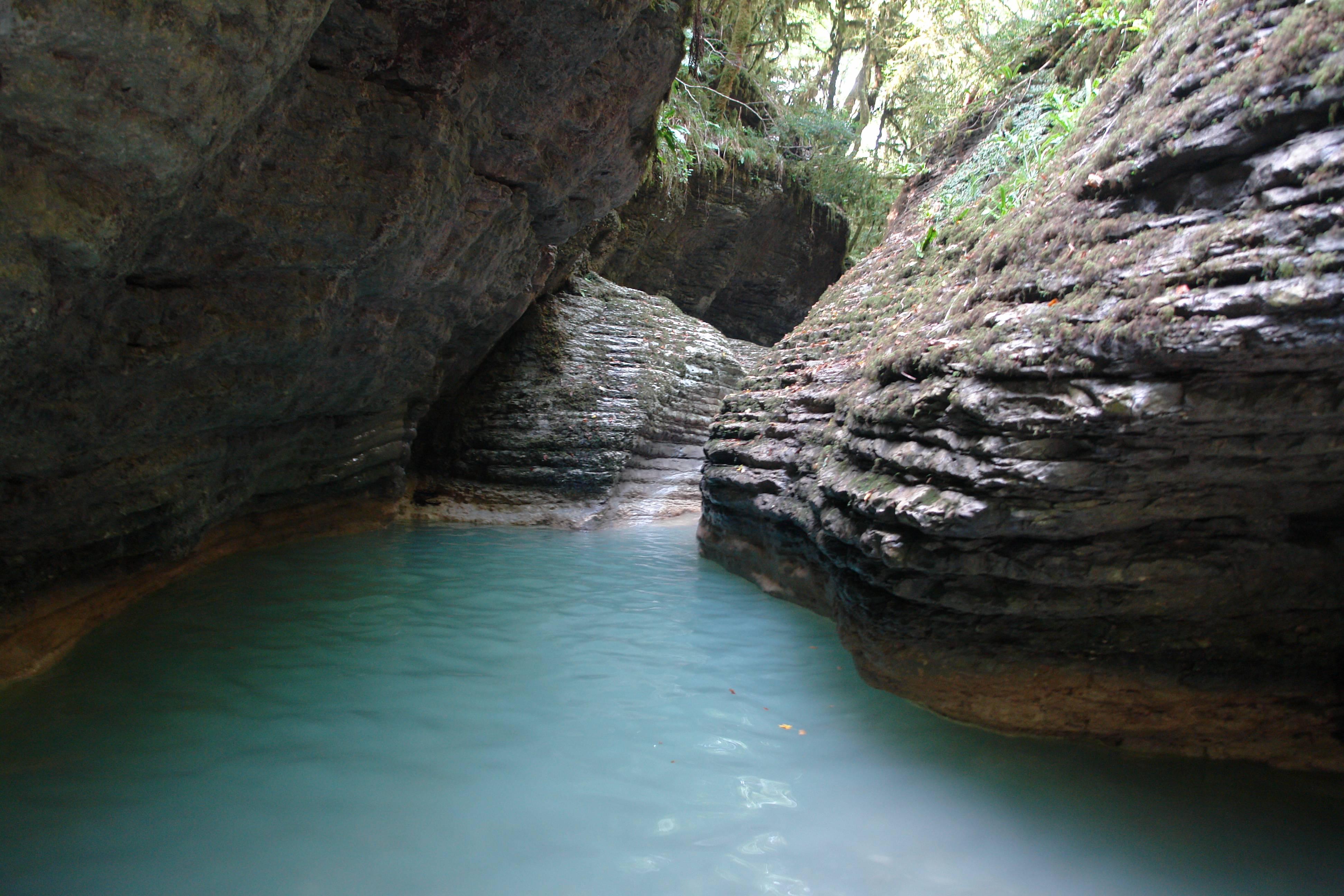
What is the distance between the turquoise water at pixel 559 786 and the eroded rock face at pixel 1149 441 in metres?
0.31

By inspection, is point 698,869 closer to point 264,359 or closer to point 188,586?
point 264,359

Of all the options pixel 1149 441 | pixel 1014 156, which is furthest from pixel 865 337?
pixel 1149 441

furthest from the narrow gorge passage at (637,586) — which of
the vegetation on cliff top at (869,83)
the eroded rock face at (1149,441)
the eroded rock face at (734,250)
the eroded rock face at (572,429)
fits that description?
the eroded rock face at (734,250)

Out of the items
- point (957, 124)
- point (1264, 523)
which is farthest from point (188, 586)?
point (957, 124)

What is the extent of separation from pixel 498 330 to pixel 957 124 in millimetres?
5783

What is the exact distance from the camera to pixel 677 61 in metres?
4.45

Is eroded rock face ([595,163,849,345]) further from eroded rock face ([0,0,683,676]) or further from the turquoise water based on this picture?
the turquoise water

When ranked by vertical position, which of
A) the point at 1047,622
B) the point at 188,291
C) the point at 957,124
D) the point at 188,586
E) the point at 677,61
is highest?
the point at 957,124

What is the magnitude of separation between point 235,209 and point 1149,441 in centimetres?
374

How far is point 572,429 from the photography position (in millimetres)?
8969

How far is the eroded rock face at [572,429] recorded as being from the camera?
881 centimetres

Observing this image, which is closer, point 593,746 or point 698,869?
point 698,869

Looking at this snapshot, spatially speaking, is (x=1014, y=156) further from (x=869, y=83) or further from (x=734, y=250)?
(x=869, y=83)

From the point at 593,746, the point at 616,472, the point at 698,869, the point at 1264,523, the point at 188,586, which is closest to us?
the point at 698,869
